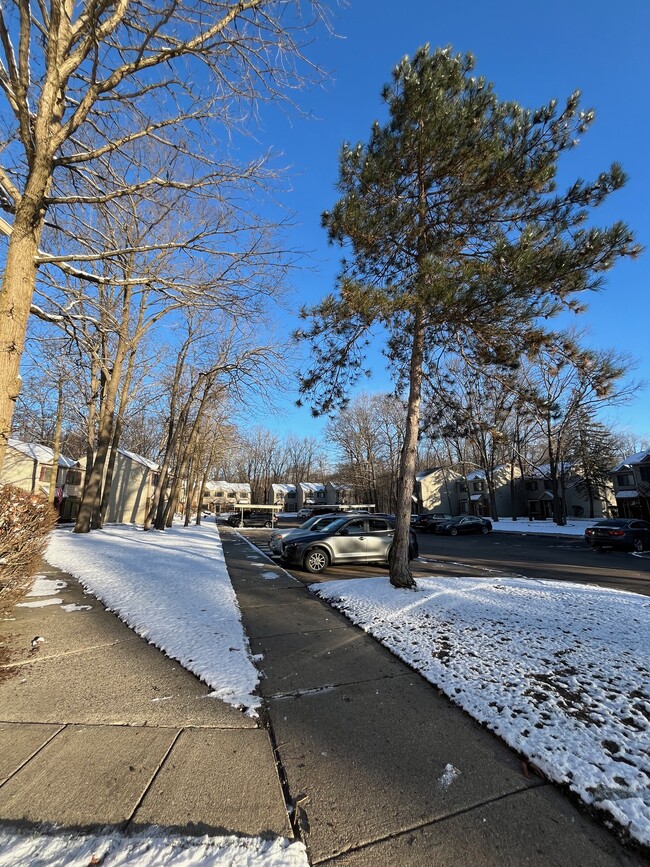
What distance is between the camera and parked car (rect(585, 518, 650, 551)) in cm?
1678

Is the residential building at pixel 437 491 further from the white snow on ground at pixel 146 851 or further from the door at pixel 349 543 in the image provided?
the white snow on ground at pixel 146 851

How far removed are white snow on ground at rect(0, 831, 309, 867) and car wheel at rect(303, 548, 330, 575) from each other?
8.42m

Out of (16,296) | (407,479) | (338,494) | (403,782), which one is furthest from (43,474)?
(338,494)

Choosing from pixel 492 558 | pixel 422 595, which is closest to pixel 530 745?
pixel 422 595

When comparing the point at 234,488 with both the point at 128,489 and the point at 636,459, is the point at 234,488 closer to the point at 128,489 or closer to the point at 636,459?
the point at 128,489

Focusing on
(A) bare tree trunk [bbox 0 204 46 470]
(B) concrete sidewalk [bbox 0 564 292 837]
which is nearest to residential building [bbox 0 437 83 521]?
(A) bare tree trunk [bbox 0 204 46 470]

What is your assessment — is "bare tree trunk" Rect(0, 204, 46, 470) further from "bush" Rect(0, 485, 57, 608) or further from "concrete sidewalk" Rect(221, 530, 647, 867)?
"concrete sidewalk" Rect(221, 530, 647, 867)

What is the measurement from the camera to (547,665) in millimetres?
3965

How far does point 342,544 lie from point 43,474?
28036 mm

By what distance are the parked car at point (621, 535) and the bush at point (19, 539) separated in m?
19.8

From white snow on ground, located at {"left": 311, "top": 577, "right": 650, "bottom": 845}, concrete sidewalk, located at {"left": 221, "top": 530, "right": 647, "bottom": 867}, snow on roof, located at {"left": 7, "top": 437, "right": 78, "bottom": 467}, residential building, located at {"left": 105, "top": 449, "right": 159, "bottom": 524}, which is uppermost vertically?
snow on roof, located at {"left": 7, "top": 437, "right": 78, "bottom": 467}

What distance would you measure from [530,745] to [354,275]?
7205 mm

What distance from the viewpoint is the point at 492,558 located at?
1422 cm

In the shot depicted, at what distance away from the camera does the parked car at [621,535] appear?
661 inches
